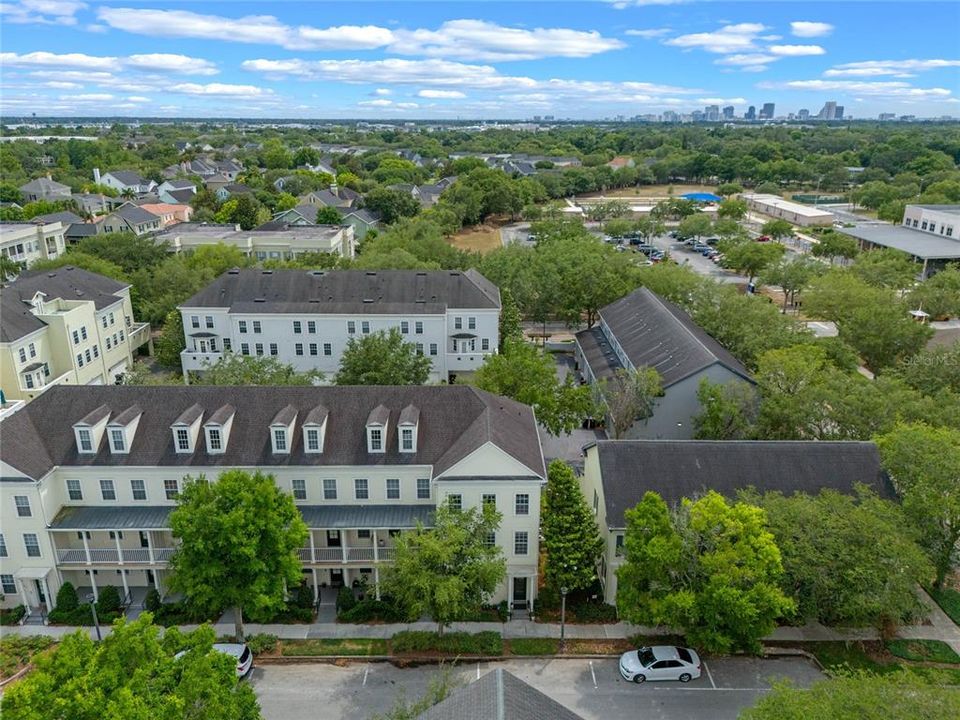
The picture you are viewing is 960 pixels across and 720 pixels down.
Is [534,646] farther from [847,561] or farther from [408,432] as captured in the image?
[847,561]

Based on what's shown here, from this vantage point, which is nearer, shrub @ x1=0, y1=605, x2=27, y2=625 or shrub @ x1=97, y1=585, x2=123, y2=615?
shrub @ x1=0, y1=605, x2=27, y2=625

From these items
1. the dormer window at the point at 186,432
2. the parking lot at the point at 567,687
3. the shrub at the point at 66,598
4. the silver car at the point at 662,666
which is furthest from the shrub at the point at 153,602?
the silver car at the point at 662,666

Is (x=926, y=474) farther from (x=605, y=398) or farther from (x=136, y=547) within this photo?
(x=136, y=547)

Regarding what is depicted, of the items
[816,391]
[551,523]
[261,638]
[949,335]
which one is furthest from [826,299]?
[261,638]

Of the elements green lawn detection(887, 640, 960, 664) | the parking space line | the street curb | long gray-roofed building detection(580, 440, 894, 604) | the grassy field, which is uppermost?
long gray-roofed building detection(580, 440, 894, 604)

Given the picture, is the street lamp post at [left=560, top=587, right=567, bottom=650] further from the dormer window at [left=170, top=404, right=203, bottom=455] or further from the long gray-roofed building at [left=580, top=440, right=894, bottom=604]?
the dormer window at [left=170, top=404, right=203, bottom=455]

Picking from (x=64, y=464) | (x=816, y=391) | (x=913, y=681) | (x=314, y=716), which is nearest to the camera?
(x=913, y=681)

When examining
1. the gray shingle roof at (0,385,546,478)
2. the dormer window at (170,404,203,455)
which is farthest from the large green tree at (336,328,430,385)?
the dormer window at (170,404,203,455)
